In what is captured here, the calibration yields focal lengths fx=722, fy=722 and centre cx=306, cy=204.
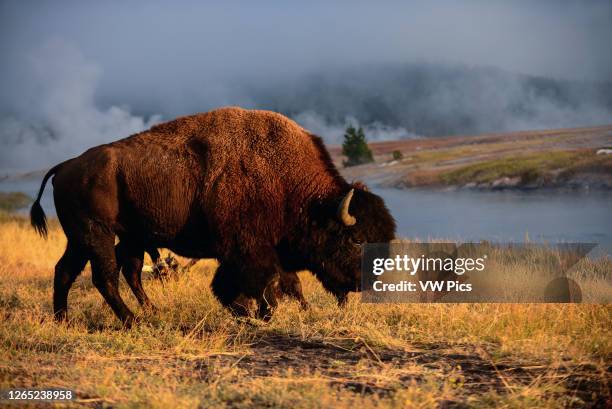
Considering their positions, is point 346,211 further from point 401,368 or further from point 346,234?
point 401,368

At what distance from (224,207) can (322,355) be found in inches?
89.2

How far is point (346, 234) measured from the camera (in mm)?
8477

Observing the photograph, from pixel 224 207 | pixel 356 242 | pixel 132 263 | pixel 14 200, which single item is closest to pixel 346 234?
pixel 356 242

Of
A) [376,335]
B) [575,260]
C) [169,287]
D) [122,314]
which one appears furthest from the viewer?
[575,260]

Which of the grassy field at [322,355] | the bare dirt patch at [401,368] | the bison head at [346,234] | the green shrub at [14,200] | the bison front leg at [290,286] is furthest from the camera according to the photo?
the green shrub at [14,200]

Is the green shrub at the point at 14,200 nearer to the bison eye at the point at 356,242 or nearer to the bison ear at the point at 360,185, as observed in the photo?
the bison ear at the point at 360,185

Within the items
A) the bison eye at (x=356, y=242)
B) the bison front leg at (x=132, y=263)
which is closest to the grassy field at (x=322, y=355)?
the bison front leg at (x=132, y=263)

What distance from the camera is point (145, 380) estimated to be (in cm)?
566

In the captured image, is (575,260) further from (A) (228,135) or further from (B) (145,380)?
(B) (145,380)

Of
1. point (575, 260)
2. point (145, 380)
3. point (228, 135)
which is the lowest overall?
point (145, 380)

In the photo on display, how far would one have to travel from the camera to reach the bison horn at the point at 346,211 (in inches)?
322

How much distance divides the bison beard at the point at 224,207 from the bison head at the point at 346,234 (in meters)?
0.01

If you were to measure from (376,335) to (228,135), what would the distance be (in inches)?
118

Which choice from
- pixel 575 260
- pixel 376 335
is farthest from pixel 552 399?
pixel 575 260
